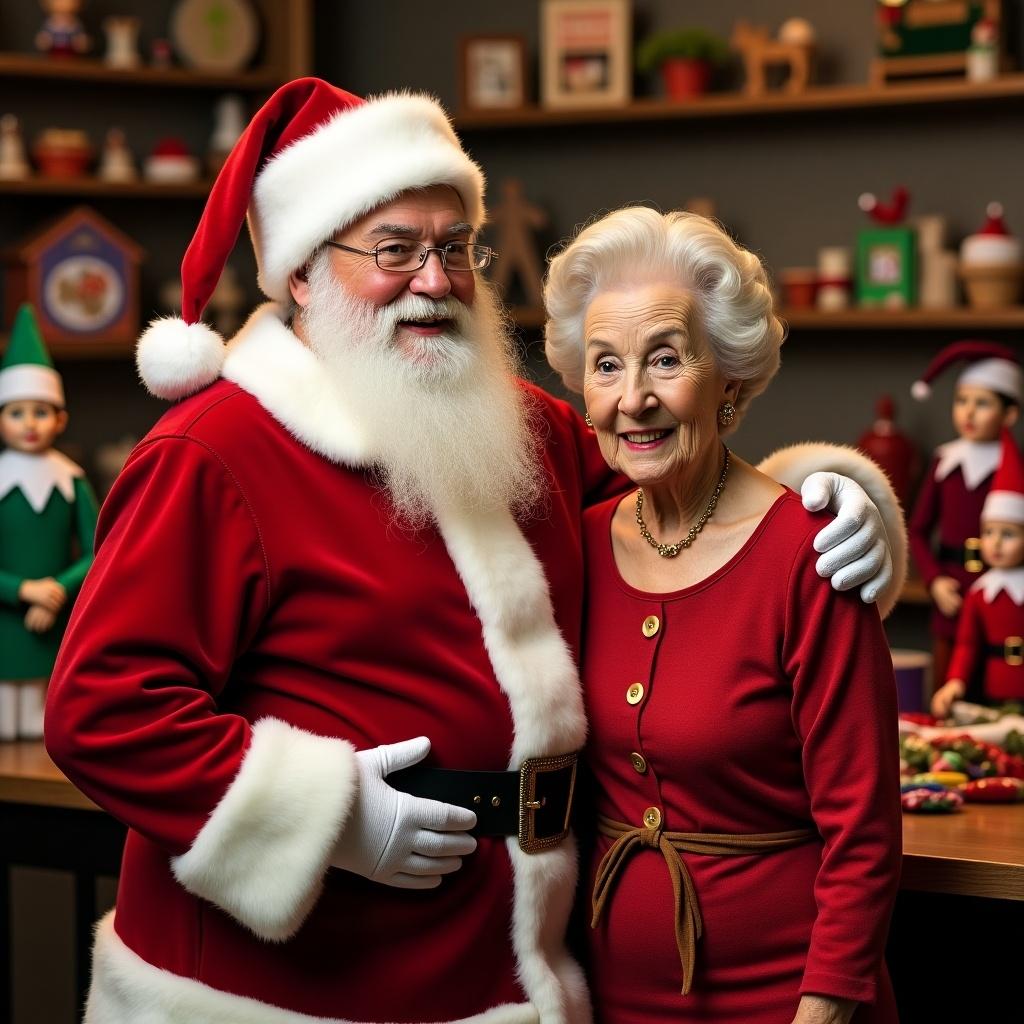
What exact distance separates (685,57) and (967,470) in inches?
54.8

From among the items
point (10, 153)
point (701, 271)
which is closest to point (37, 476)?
point (701, 271)

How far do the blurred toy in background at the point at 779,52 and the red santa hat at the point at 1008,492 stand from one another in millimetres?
1406

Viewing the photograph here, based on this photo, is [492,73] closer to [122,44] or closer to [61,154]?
[122,44]

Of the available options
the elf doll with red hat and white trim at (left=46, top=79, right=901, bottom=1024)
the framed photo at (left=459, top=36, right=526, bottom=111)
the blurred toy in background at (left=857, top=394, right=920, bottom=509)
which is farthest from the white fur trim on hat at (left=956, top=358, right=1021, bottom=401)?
the elf doll with red hat and white trim at (left=46, top=79, right=901, bottom=1024)

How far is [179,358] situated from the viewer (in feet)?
5.76

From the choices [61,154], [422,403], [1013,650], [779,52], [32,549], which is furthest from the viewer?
[61,154]

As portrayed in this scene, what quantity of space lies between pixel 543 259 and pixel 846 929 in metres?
3.06

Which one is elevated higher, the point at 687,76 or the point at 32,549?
the point at 687,76

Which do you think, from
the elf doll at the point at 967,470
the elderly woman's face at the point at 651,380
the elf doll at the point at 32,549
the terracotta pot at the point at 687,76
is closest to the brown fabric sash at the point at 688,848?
the elderly woman's face at the point at 651,380

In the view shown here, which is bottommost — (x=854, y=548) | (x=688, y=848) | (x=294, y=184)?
(x=688, y=848)

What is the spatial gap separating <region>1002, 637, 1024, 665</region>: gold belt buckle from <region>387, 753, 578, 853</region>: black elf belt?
1367mm

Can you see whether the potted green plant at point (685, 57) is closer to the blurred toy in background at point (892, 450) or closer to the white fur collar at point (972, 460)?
the blurred toy in background at point (892, 450)

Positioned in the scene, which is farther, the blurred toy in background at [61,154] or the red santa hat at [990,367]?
the blurred toy in background at [61,154]

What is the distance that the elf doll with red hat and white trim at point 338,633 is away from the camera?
158 centimetres
